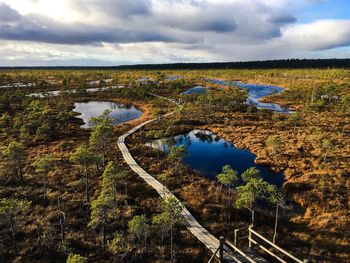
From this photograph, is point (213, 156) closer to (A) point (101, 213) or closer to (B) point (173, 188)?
(B) point (173, 188)

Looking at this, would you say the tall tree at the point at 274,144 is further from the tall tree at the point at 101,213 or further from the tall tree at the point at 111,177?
the tall tree at the point at 101,213

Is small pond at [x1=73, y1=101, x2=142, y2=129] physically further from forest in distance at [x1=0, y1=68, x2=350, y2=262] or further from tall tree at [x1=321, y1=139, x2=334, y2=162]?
tall tree at [x1=321, y1=139, x2=334, y2=162]

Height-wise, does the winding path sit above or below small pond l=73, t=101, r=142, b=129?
above

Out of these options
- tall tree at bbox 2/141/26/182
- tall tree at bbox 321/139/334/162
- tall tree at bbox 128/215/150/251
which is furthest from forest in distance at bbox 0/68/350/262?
tall tree at bbox 321/139/334/162

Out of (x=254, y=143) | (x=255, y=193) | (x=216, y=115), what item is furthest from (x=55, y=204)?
(x=216, y=115)

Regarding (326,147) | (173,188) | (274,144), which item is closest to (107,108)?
(274,144)
